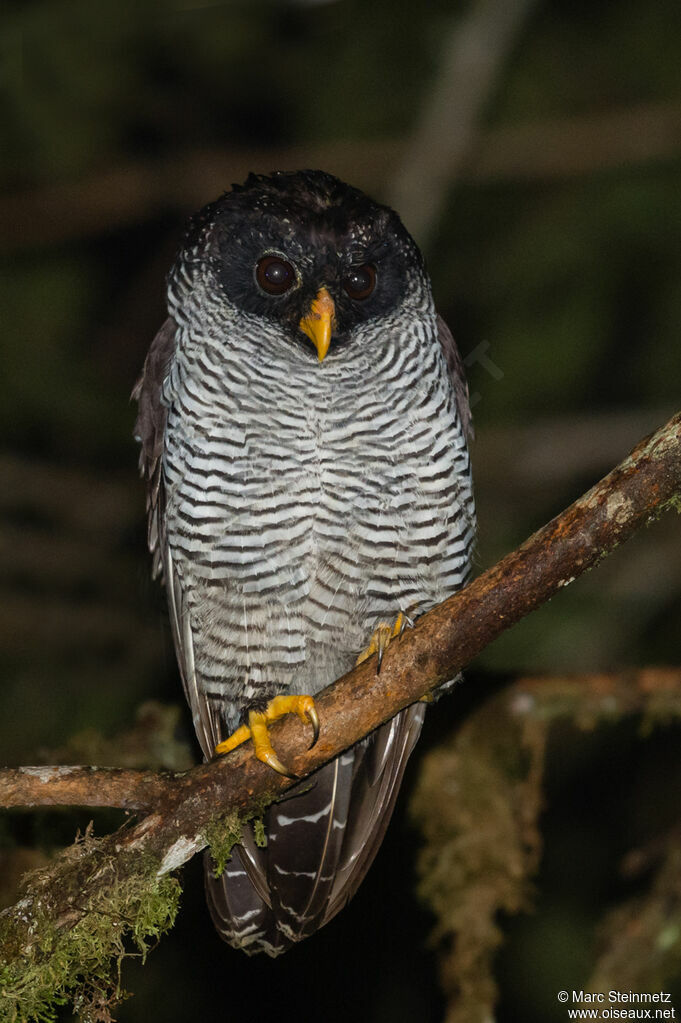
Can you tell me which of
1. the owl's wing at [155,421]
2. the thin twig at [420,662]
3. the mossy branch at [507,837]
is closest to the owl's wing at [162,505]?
the owl's wing at [155,421]

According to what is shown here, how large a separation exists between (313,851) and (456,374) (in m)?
1.77

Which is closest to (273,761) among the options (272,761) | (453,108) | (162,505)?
(272,761)

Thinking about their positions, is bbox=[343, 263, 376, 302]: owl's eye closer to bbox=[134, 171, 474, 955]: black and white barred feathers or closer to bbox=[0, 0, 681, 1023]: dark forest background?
bbox=[134, 171, 474, 955]: black and white barred feathers

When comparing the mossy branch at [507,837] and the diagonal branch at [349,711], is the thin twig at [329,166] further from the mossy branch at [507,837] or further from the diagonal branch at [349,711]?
the diagonal branch at [349,711]

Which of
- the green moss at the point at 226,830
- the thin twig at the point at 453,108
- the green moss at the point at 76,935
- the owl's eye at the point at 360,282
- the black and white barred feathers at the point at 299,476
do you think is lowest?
the green moss at the point at 76,935

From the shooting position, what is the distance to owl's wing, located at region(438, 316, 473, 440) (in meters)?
3.72

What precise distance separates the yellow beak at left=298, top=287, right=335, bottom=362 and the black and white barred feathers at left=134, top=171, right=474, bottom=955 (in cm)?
2

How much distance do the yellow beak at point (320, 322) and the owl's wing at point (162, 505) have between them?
1.80 feet

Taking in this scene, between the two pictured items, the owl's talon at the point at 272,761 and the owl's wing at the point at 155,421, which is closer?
the owl's talon at the point at 272,761

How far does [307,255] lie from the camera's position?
322 centimetres

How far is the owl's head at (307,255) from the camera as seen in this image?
322 centimetres

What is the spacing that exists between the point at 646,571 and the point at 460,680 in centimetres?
252

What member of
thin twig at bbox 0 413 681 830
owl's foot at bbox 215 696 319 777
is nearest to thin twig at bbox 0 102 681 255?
owl's foot at bbox 215 696 319 777

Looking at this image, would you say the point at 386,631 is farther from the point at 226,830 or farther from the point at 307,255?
the point at 307,255
